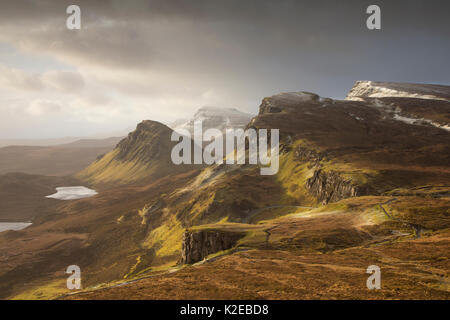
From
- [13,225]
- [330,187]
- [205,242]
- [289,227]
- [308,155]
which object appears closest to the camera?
[289,227]

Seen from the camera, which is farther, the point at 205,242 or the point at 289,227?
the point at 205,242

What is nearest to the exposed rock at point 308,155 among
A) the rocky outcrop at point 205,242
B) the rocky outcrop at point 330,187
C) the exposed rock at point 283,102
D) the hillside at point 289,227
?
the hillside at point 289,227

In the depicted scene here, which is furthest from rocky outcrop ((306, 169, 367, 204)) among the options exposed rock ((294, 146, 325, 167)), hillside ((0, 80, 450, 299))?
exposed rock ((294, 146, 325, 167))

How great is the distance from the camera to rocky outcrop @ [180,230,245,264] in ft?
135

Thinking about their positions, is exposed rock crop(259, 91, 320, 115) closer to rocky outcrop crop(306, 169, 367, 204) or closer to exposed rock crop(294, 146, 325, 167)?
exposed rock crop(294, 146, 325, 167)

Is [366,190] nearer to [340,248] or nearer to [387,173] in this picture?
[387,173]

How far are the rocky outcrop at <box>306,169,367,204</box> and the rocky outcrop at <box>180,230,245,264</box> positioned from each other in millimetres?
33285

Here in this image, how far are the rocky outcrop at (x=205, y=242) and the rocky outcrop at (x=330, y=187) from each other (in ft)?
109

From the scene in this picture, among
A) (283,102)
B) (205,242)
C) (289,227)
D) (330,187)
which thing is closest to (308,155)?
(330,187)

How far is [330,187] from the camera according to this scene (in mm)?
66875

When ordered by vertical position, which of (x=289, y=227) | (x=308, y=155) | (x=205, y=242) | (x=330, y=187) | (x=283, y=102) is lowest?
(x=205, y=242)

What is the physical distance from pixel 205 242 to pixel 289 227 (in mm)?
14450

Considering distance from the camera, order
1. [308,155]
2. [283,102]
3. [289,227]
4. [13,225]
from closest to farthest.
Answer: [289,227], [308,155], [13,225], [283,102]

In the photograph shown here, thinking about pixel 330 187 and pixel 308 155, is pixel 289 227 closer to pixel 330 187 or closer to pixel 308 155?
pixel 330 187
